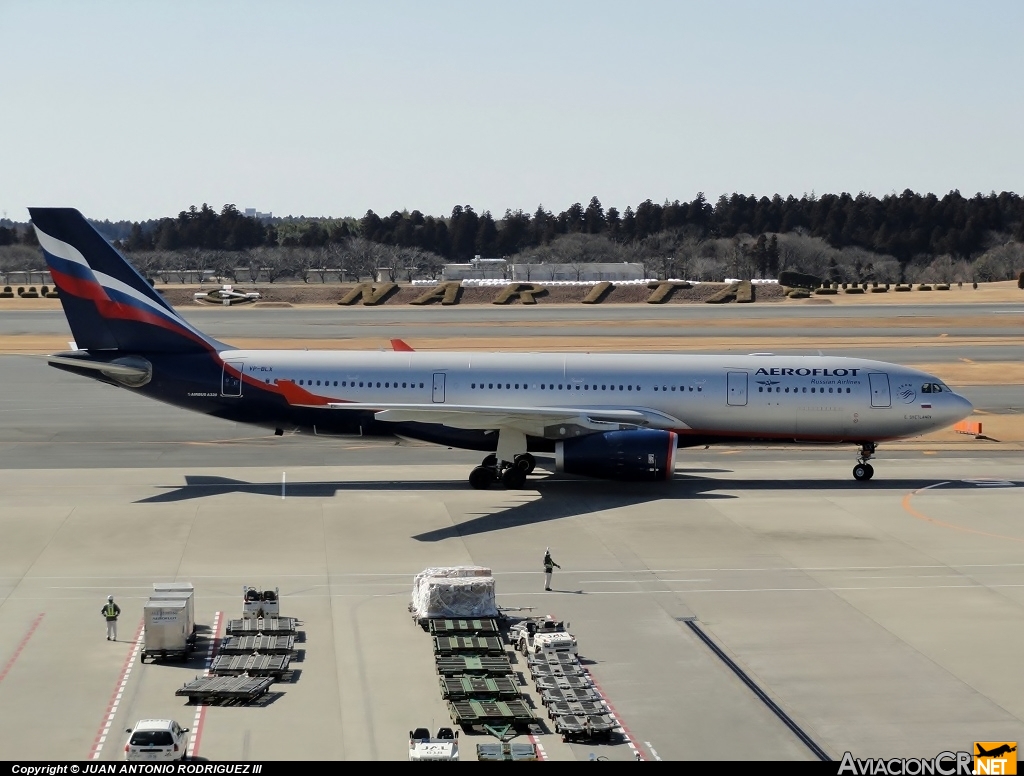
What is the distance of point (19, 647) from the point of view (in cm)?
2473

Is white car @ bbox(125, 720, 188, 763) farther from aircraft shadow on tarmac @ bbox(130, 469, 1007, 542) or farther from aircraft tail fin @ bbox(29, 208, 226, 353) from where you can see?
aircraft tail fin @ bbox(29, 208, 226, 353)

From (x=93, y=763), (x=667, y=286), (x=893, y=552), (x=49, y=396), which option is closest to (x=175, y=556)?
(x=93, y=763)

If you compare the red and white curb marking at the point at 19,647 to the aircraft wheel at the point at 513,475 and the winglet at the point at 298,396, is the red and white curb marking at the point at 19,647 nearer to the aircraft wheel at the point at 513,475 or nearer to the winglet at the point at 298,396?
Answer: the winglet at the point at 298,396

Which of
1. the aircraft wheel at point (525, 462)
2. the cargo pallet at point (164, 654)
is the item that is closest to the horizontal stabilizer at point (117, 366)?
the aircraft wheel at point (525, 462)

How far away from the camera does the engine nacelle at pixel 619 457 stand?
40562mm

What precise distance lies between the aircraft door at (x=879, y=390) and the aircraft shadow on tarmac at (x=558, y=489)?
2.90 metres

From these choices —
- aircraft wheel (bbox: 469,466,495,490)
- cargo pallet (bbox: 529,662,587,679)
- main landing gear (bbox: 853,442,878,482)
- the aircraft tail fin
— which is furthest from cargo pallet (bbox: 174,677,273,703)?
main landing gear (bbox: 853,442,878,482)

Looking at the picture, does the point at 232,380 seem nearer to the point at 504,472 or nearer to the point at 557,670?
the point at 504,472

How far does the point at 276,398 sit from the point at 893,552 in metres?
21.9

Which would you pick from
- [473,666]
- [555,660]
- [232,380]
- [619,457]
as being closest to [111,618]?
[473,666]

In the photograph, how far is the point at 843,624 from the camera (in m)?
26.7

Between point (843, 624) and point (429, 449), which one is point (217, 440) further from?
point (843, 624)

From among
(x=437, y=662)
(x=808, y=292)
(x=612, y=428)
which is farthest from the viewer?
(x=808, y=292)

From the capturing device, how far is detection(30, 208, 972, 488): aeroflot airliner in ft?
142
